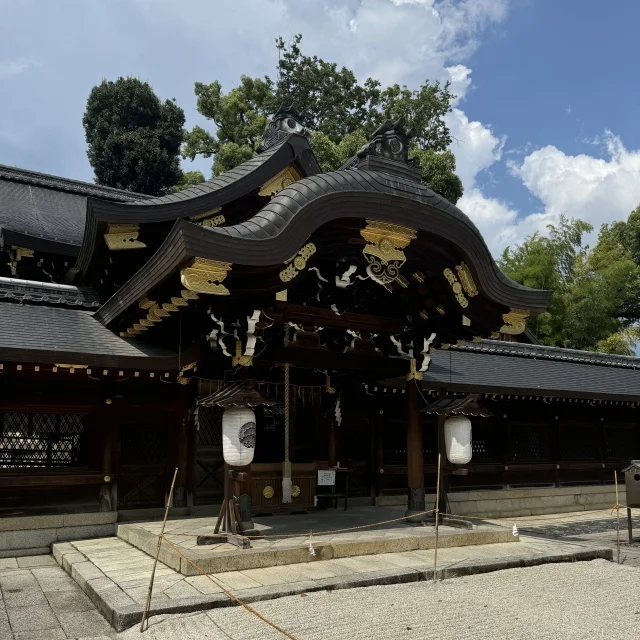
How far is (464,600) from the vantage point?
6.07 meters

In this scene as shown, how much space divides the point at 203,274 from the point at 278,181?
613 centimetres

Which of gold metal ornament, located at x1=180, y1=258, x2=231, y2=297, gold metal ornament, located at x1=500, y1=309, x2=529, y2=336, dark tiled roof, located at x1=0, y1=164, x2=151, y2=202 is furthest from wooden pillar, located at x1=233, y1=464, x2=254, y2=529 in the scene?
dark tiled roof, located at x1=0, y1=164, x2=151, y2=202

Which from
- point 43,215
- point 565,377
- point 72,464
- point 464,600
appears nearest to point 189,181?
point 43,215

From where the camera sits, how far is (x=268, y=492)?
369 inches

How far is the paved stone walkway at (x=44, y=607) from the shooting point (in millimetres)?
5367

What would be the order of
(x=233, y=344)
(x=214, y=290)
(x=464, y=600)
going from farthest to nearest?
(x=233, y=344)
(x=214, y=290)
(x=464, y=600)

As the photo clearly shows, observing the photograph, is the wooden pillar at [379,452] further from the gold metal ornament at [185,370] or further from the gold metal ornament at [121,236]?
the gold metal ornament at [121,236]

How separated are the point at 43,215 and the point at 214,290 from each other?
10.2 meters

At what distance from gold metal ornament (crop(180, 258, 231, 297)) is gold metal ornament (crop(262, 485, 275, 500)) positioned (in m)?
3.82

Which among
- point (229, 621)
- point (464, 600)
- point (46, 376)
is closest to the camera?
point (229, 621)

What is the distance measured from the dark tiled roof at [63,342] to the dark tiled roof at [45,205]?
125 inches

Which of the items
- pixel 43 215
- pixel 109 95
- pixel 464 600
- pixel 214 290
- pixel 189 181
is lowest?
pixel 464 600

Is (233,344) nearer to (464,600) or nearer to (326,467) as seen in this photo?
(326,467)

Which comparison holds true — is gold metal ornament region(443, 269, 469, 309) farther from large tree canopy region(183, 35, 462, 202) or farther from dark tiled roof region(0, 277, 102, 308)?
large tree canopy region(183, 35, 462, 202)
